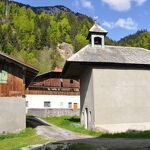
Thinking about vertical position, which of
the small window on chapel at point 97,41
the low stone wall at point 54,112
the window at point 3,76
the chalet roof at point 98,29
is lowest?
the low stone wall at point 54,112

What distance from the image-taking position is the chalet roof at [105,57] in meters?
17.6

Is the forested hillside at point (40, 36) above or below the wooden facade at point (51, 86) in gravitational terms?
above

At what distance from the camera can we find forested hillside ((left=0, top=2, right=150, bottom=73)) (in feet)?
251

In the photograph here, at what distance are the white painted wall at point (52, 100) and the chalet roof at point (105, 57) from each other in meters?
18.0

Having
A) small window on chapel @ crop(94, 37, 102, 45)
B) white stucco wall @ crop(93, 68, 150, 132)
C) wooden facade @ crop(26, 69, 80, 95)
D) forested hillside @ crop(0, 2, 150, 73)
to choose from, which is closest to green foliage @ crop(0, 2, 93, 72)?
forested hillside @ crop(0, 2, 150, 73)

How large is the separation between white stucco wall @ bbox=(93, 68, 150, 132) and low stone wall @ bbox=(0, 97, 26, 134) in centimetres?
548

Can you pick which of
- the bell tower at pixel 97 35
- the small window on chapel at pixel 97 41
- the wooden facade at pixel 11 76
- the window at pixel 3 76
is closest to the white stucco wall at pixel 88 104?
the bell tower at pixel 97 35

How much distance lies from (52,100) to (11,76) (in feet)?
75.1

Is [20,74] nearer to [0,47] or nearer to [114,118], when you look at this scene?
[114,118]

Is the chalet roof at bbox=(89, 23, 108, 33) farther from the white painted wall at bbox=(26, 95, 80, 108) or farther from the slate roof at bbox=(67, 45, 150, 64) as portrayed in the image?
the white painted wall at bbox=(26, 95, 80, 108)

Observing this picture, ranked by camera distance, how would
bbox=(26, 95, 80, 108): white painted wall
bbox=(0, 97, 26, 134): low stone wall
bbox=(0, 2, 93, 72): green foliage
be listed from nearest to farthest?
bbox=(0, 97, 26, 134): low stone wall
bbox=(26, 95, 80, 108): white painted wall
bbox=(0, 2, 93, 72): green foliage

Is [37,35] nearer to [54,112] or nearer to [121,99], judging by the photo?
[54,112]

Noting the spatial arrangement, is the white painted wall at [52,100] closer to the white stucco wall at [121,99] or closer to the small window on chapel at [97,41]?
the small window on chapel at [97,41]

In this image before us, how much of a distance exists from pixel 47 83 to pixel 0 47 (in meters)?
38.9
